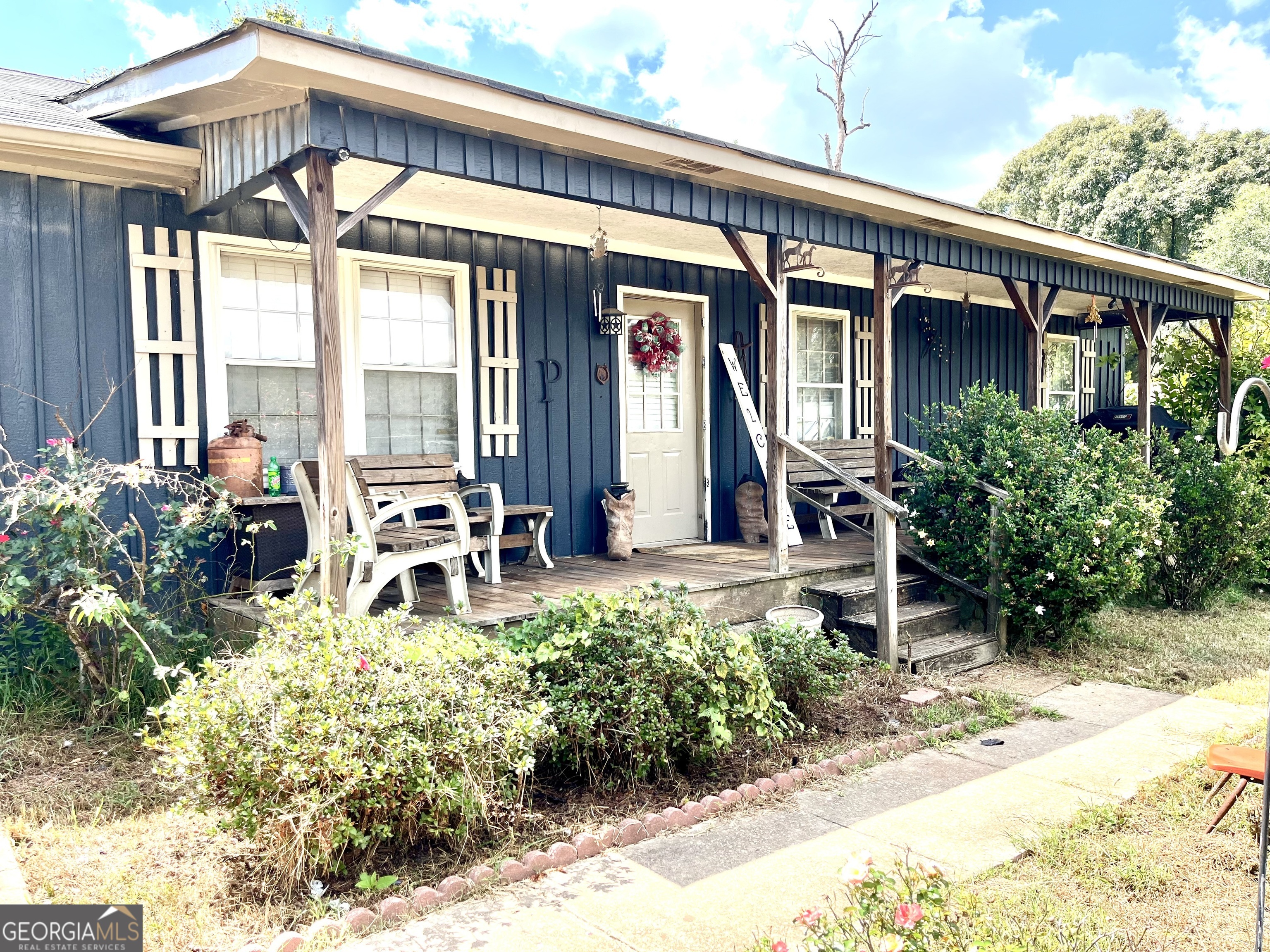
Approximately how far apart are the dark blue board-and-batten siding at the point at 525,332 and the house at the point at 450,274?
2 centimetres

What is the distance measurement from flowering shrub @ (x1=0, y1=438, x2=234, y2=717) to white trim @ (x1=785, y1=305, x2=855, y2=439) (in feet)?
16.5

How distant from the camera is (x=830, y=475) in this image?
759 centimetres

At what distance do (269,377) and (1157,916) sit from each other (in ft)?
16.0

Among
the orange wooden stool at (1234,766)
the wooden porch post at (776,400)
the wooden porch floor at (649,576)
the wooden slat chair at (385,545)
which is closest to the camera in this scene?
the orange wooden stool at (1234,766)

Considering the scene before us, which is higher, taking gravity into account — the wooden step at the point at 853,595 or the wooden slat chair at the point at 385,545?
the wooden slat chair at the point at 385,545

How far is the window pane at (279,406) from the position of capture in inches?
203

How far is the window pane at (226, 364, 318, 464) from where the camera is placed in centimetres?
516

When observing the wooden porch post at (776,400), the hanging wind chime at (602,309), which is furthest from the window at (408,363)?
the wooden porch post at (776,400)

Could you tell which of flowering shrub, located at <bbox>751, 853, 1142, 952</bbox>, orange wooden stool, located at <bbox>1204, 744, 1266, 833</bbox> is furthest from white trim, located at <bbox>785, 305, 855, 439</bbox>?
flowering shrub, located at <bbox>751, 853, 1142, 952</bbox>

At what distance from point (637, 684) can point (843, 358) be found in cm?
575

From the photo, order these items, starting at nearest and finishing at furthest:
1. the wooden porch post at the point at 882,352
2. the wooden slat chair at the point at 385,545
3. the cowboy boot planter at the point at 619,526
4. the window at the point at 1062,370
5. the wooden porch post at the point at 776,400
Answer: the wooden slat chair at the point at 385,545
the wooden porch post at the point at 776,400
the wooden porch post at the point at 882,352
the cowboy boot planter at the point at 619,526
the window at the point at 1062,370

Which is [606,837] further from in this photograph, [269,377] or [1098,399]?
[1098,399]

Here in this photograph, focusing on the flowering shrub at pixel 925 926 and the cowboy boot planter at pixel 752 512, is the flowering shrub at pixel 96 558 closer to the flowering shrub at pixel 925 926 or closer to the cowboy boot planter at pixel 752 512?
the flowering shrub at pixel 925 926

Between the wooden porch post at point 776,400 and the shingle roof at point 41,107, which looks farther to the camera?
the wooden porch post at point 776,400
